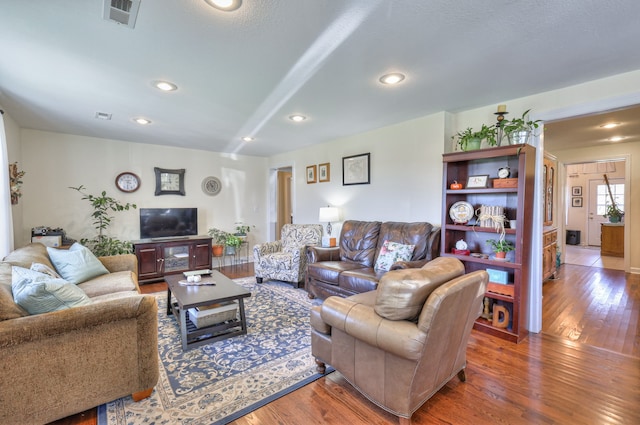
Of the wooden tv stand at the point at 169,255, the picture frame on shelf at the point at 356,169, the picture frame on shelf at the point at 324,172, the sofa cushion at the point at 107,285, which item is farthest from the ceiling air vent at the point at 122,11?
the wooden tv stand at the point at 169,255

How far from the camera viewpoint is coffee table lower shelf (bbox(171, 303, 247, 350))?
2.52 metres

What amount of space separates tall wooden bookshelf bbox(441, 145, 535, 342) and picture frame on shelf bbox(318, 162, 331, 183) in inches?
89.2

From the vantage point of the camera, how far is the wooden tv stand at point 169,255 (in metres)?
4.71

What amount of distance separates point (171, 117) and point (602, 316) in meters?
5.63

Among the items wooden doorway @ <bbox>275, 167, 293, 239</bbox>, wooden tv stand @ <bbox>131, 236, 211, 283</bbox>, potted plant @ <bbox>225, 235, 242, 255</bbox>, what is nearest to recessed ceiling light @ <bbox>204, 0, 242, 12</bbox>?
wooden tv stand @ <bbox>131, 236, 211, 283</bbox>

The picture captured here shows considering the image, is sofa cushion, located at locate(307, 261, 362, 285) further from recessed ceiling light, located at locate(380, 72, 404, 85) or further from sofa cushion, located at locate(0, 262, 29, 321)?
sofa cushion, located at locate(0, 262, 29, 321)

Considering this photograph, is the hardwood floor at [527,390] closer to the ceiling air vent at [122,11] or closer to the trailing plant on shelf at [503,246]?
the trailing plant on shelf at [503,246]

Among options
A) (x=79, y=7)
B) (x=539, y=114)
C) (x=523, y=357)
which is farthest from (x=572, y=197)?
(x=79, y=7)

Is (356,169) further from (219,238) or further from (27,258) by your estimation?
(27,258)

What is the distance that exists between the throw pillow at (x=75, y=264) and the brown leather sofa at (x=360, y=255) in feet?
7.95

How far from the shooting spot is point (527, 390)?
6.51 feet

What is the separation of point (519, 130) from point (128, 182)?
5.74 metres

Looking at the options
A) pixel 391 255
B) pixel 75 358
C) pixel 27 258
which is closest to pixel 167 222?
pixel 27 258

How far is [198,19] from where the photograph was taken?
67.2 inches
